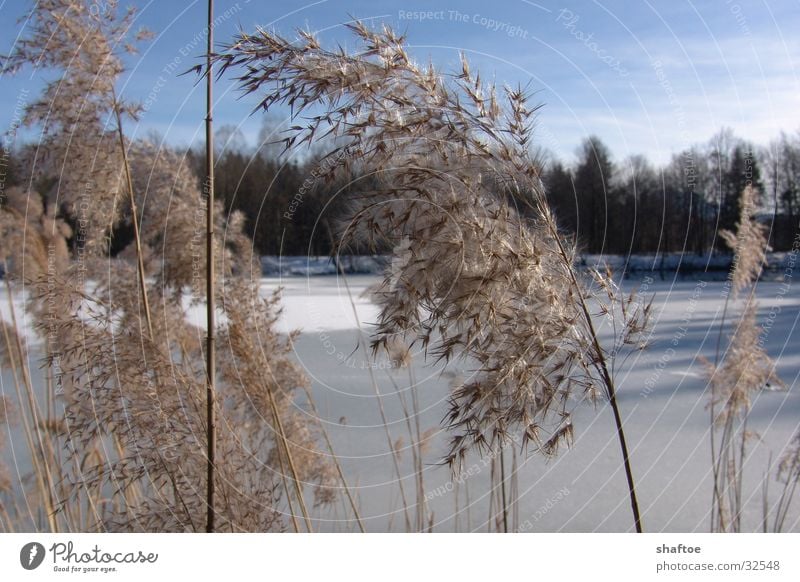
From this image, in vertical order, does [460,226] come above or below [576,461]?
above

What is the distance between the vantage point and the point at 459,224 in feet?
4.19

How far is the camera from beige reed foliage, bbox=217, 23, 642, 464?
126 cm

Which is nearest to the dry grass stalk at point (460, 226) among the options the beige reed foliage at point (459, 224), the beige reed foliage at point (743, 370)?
the beige reed foliage at point (459, 224)

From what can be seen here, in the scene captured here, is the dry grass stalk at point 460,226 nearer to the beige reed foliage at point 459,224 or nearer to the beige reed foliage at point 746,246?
the beige reed foliage at point 459,224

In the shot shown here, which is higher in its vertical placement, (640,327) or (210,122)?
(210,122)

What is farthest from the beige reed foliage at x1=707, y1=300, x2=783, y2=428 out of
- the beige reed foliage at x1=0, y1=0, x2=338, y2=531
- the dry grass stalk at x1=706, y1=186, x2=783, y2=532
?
the beige reed foliage at x1=0, y1=0, x2=338, y2=531

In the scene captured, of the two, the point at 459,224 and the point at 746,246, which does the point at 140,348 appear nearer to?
the point at 459,224

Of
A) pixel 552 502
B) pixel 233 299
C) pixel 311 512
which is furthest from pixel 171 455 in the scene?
pixel 552 502

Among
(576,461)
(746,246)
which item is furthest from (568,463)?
(746,246)

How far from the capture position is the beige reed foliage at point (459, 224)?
4.14ft

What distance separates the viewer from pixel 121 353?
1.72m

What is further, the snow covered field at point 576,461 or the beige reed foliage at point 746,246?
the snow covered field at point 576,461

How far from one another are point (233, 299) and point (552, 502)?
4.62 feet
